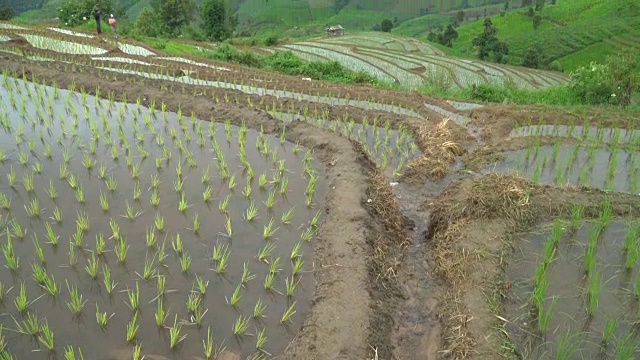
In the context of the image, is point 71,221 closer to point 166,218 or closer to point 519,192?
point 166,218

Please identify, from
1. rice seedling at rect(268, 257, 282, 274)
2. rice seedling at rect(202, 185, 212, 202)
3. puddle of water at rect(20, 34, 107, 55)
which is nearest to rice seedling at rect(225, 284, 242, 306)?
rice seedling at rect(268, 257, 282, 274)

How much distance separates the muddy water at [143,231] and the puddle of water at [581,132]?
13.9 feet

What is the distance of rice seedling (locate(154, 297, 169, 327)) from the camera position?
2871mm

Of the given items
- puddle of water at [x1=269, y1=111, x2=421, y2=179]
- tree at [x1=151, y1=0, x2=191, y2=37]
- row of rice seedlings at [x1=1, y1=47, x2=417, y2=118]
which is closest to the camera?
puddle of water at [x1=269, y1=111, x2=421, y2=179]

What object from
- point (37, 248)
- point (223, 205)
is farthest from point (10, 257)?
point (223, 205)

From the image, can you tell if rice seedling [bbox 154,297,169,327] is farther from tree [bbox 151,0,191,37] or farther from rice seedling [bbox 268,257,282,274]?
tree [bbox 151,0,191,37]

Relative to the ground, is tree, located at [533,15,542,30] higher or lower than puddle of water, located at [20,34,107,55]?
higher

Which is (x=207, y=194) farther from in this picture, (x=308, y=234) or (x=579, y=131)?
(x=579, y=131)

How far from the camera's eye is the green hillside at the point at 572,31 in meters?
37.7

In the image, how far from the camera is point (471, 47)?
45094 mm

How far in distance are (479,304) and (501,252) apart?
0.76 m

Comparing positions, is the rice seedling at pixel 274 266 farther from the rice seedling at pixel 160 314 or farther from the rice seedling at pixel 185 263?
the rice seedling at pixel 160 314

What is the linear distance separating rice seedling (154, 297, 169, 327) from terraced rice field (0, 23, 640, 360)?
0.02 m

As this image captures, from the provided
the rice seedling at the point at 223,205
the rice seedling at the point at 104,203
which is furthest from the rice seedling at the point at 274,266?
the rice seedling at the point at 104,203
